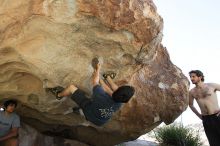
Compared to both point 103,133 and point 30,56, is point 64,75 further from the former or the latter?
point 103,133

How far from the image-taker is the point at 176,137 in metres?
11.3

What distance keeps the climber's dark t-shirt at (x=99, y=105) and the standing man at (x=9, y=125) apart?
5.47 feet

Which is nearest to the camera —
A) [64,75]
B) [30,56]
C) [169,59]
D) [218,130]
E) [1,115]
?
[30,56]

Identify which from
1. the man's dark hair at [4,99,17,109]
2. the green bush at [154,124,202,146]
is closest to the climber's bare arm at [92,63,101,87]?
the man's dark hair at [4,99,17,109]

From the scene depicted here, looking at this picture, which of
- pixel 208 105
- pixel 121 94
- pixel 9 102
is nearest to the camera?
pixel 121 94

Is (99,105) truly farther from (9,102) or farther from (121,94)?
(9,102)

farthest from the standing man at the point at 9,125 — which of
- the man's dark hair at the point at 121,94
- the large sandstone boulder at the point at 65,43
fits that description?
the man's dark hair at the point at 121,94

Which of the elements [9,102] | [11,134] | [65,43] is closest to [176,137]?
[11,134]

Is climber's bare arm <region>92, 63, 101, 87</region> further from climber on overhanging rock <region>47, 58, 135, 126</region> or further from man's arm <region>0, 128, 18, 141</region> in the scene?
man's arm <region>0, 128, 18, 141</region>

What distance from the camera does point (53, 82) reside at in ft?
19.4

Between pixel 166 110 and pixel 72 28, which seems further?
pixel 166 110

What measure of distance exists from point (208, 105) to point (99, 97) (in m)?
2.84

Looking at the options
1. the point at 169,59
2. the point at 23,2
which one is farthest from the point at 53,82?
the point at 169,59

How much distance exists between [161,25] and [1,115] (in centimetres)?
346
